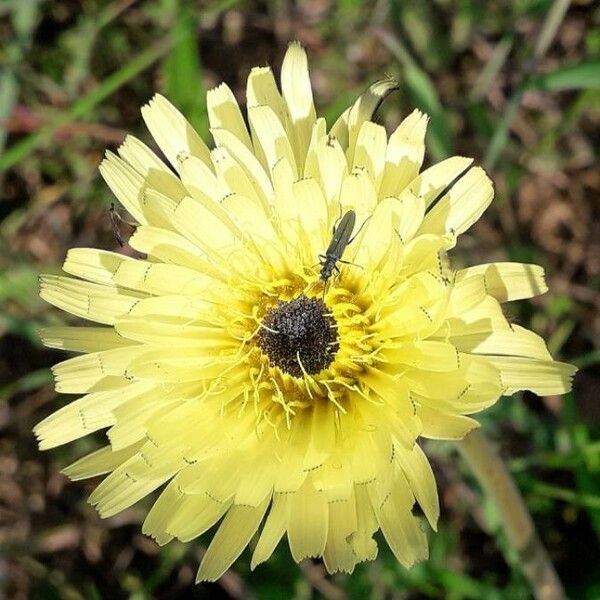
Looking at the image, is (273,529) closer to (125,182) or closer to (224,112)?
(125,182)

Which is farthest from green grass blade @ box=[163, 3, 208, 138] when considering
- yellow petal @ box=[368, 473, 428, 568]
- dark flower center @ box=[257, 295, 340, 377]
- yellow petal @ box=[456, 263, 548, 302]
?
yellow petal @ box=[368, 473, 428, 568]

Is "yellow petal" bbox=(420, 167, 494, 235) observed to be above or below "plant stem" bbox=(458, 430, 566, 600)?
above

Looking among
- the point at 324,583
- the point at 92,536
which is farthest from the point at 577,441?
the point at 92,536

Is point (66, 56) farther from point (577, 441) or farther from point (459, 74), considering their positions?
point (577, 441)

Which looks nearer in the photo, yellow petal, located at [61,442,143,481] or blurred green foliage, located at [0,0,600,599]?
yellow petal, located at [61,442,143,481]

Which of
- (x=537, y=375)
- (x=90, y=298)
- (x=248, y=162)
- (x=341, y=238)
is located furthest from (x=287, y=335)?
(x=537, y=375)

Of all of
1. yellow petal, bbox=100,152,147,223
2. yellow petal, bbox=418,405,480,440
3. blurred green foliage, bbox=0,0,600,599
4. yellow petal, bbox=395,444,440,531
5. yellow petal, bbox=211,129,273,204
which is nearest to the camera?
yellow petal, bbox=418,405,480,440

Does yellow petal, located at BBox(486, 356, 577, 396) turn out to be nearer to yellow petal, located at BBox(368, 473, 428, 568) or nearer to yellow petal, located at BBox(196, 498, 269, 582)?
yellow petal, located at BBox(368, 473, 428, 568)

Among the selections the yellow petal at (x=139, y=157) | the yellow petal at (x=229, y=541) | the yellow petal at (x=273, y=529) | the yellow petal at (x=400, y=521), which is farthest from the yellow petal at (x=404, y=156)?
the yellow petal at (x=229, y=541)
